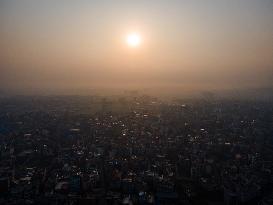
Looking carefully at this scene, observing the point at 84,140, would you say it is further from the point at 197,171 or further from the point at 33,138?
the point at 197,171

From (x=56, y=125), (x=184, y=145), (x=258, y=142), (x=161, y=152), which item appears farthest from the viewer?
(x=56, y=125)

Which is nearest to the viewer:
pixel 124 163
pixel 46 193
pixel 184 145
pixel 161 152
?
pixel 46 193

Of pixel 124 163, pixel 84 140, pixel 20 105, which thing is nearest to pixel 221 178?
pixel 124 163

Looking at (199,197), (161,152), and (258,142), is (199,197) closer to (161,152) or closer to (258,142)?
(161,152)

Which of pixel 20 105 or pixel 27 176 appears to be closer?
pixel 27 176

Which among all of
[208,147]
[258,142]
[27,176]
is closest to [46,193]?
[27,176]

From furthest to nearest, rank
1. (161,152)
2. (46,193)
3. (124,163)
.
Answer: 1. (161,152)
2. (124,163)
3. (46,193)
